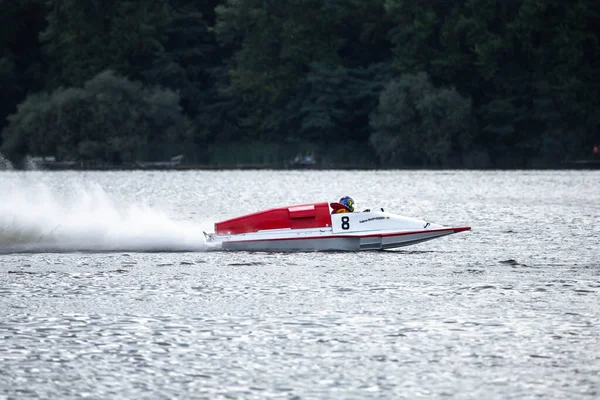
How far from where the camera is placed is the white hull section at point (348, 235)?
31250 millimetres

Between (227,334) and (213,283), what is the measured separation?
22.2 feet

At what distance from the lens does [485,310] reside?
21.4 meters

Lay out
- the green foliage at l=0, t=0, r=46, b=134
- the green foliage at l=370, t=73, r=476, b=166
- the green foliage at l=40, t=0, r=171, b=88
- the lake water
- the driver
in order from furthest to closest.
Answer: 1. the green foliage at l=0, t=0, r=46, b=134
2. the green foliage at l=40, t=0, r=171, b=88
3. the green foliage at l=370, t=73, r=476, b=166
4. the driver
5. the lake water

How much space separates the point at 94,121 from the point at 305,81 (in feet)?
65.6

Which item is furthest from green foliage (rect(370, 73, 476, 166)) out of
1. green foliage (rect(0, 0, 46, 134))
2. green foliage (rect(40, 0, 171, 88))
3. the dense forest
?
green foliage (rect(0, 0, 46, 134))

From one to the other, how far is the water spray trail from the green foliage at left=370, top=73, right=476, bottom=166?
68.6 metres

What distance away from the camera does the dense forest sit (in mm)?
107938

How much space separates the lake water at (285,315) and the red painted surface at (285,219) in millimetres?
773

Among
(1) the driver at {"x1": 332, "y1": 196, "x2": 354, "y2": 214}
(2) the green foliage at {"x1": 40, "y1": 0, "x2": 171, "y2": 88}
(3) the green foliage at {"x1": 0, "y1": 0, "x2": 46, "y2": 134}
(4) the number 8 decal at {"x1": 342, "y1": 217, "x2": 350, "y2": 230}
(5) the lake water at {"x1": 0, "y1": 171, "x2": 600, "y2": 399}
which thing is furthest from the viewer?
(3) the green foliage at {"x1": 0, "y1": 0, "x2": 46, "y2": 134}

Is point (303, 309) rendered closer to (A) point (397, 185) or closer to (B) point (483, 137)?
(A) point (397, 185)

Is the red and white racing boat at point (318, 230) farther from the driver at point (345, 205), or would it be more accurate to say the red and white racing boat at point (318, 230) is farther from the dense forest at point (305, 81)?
the dense forest at point (305, 81)

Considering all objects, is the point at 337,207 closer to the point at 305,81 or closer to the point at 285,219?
the point at 285,219

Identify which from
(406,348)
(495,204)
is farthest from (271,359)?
(495,204)

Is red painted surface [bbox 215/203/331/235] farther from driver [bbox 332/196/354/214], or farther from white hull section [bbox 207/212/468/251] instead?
driver [bbox 332/196/354/214]
